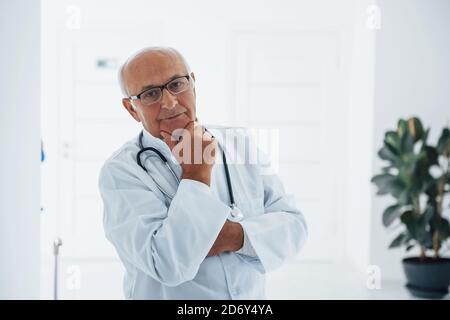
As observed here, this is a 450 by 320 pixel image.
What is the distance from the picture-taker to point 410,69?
101 inches

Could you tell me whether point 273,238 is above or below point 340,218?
above

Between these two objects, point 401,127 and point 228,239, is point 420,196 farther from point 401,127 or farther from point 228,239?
point 228,239

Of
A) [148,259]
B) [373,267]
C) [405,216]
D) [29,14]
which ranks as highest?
[29,14]

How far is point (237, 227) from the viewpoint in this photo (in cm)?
75

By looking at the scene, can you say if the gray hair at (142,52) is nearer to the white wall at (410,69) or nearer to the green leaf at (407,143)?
the green leaf at (407,143)

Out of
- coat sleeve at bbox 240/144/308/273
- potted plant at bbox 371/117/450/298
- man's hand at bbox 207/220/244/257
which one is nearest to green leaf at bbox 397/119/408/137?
potted plant at bbox 371/117/450/298

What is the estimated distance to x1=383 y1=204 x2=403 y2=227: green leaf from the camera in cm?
242

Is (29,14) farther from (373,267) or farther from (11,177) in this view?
(373,267)

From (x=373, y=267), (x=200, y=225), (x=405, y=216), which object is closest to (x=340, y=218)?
(x=373, y=267)

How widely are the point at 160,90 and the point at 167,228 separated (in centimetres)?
22

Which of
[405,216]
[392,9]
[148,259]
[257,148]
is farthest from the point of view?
[392,9]

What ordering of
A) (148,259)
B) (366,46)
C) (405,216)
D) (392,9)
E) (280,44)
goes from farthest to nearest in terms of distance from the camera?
(280,44) < (366,46) < (392,9) < (405,216) < (148,259)

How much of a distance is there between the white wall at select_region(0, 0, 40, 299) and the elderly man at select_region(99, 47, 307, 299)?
269 mm

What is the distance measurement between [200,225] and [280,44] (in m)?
2.54
